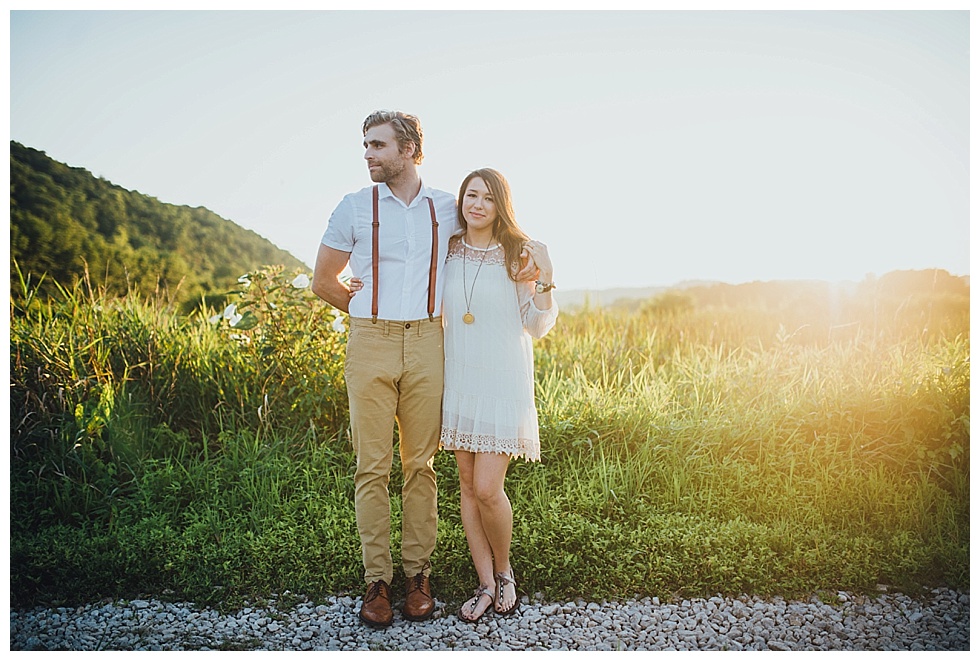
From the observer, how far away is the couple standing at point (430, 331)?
106 inches

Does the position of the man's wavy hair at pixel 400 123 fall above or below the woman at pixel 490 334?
above

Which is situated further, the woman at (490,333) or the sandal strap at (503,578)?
the sandal strap at (503,578)

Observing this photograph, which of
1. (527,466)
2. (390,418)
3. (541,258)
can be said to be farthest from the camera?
(527,466)

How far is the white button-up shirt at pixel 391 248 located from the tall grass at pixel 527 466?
1054mm

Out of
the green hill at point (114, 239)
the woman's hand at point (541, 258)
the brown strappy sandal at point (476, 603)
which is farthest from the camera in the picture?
the green hill at point (114, 239)

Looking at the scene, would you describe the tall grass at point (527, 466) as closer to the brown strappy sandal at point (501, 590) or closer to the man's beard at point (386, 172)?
the brown strappy sandal at point (501, 590)

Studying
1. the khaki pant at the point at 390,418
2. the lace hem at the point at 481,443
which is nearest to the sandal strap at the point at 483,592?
the khaki pant at the point at 390,418

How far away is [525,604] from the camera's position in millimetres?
2928

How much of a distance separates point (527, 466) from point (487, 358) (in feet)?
3.66

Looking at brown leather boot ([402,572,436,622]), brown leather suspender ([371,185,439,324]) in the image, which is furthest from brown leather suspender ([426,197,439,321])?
brown leather boot ([402,572,436,622])

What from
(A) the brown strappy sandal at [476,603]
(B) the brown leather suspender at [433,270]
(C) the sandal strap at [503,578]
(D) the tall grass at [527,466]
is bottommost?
(A) the brown strappy sandal at [476,603]

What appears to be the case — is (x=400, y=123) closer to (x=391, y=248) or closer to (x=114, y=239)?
(x=391, y=248)

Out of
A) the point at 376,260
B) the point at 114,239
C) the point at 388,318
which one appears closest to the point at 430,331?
the point at 388,318

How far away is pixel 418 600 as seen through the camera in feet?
9.25
